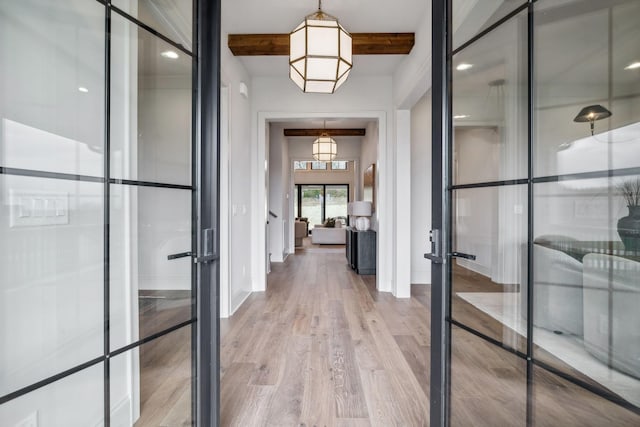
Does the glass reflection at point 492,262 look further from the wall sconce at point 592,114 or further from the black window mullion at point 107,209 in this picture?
the black window mullion at point 107,209

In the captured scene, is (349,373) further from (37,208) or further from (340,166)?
(340,166)

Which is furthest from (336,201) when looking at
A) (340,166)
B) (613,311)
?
(613,311)

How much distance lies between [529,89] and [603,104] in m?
0.25

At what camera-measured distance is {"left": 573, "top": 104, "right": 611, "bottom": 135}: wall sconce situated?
0.78m

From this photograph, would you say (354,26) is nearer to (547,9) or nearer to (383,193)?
(383,193)

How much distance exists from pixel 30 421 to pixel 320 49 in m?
2.56

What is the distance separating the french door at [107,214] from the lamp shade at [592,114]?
1256 mm

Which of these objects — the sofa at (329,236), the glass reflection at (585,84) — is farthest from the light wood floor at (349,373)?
the sofa at (329,236)

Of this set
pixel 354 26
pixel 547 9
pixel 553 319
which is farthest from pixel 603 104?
pixel 354 26

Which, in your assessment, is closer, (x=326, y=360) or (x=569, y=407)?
(x=569, y=407)

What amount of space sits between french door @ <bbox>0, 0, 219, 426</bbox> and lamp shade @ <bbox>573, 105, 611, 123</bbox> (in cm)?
126

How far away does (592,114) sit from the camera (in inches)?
31.9

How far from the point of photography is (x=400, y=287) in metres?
4.05

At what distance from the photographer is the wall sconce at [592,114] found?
2.57 ft
